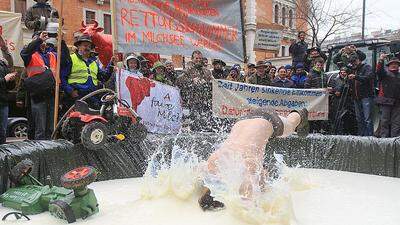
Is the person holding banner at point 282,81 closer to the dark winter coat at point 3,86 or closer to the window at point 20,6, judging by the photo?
the dark winter coat at point 3,86

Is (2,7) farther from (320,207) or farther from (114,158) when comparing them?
(320,207)

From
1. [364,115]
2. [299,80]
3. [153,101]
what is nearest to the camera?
[153,101]

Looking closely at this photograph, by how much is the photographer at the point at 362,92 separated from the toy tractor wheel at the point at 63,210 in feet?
17.5

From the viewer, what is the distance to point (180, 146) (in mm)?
6109

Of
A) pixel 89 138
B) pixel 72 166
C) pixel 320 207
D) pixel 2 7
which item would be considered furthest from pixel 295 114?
pixel 2 7

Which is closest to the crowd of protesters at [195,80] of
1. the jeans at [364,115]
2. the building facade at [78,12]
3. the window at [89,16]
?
the jeans at [364,115]

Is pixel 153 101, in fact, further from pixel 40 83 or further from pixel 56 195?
pixel 56 195

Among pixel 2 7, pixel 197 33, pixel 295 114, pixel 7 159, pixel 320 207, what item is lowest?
pixel 320 207

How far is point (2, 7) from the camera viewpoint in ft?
67.5

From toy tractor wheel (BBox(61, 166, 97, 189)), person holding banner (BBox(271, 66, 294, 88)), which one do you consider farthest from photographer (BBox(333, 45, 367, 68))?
toy tractor wheel (BBox(61, 166, 97, 189))

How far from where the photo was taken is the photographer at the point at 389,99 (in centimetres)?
698

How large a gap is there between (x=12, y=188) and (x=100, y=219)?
1002 millimetres

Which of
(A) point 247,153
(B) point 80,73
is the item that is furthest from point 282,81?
(A) point 247,153

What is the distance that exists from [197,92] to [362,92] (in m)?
2.69
